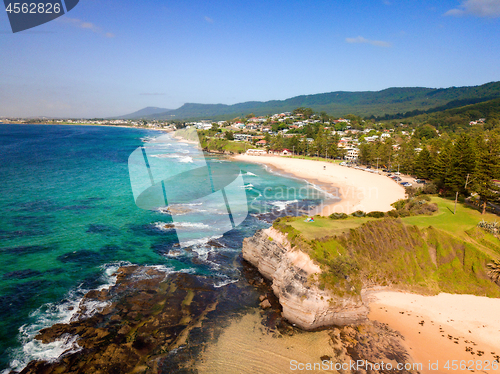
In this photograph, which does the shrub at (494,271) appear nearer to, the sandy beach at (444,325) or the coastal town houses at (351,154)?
the sandy beach at (444,325)

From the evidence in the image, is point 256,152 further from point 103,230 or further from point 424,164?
point 103,230

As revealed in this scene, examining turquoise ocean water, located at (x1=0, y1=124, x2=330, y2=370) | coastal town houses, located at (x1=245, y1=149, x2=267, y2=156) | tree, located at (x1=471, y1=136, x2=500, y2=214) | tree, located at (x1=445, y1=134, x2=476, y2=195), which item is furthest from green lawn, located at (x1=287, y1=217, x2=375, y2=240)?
coastal town houses, located at (x1=245, y1=149, x2=267, y2=156)

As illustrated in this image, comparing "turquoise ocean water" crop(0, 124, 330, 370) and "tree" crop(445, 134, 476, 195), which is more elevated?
"tree" crop(445, 134, 476, 195)

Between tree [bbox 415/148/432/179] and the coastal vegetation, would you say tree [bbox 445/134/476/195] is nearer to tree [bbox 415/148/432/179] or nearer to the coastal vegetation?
the coastal vegetation

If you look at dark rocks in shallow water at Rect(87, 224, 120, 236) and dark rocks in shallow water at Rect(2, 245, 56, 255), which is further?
dark rocks in shallow water at Rect(87, 224, 120, 236)

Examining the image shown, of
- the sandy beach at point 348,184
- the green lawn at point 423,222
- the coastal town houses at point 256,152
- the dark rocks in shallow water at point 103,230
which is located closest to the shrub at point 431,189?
the sandy beach at point 348,184

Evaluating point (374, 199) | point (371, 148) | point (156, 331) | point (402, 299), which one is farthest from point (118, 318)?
point (371, 148)
